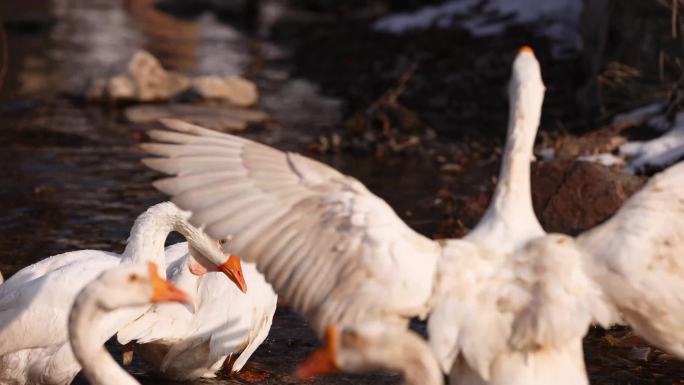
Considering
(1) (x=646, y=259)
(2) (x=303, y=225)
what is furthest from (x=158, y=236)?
(1) (x=646, y=259)

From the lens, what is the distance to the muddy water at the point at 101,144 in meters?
8.40

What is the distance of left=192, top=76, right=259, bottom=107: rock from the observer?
46.0ft

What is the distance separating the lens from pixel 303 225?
4.73 metres

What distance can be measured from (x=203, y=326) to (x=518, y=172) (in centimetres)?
215

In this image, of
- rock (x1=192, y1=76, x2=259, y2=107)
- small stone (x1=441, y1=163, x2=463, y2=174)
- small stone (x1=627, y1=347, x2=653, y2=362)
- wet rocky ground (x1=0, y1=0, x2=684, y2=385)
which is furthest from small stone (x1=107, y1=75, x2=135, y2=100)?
small stone (x1=627, y1=347, x2=653, y2=362)

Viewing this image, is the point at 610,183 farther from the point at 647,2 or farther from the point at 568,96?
the point at 568,96

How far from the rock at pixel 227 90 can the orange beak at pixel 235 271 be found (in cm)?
790

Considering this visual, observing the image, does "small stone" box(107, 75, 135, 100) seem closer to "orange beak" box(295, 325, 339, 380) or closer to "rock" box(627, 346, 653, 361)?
"rock" box(627, 346, 653, 361)

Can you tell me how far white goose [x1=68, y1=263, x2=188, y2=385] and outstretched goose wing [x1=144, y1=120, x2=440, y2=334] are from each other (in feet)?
0.97

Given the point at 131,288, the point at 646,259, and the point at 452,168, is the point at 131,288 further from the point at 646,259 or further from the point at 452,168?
the point at 452,168

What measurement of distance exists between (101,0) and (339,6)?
19.0ft

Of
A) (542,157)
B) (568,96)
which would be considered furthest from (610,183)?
(568,96)

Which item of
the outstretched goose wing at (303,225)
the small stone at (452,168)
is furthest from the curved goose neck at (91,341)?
Answer: the small stone at (452,168)

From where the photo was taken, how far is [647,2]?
1206 centimetres
